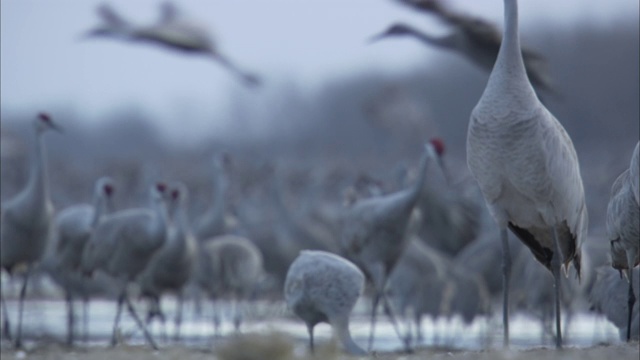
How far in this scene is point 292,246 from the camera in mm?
16109

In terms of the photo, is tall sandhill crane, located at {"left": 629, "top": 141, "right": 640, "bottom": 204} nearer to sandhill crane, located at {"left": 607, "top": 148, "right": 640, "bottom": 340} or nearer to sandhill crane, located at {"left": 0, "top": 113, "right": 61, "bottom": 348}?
sandhill crane, located at {"left": 607, "top": 148, "right": 640, "bottom": 340}

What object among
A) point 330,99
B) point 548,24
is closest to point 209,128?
point 330,99

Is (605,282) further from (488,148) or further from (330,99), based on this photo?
(330,99)

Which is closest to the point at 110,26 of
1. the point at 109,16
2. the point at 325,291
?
the point at 109,16

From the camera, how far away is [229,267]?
14766 millimetres

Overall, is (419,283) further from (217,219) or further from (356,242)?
(217,219)

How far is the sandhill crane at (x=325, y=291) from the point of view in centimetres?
829

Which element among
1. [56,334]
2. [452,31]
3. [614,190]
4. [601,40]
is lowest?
[56,334]

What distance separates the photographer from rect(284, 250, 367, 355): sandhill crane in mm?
8289

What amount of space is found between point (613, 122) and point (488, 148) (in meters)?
34.2

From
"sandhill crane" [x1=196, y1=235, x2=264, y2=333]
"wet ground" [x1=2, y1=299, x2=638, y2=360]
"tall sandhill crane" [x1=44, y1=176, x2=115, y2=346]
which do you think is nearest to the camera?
"wet ground" [x1=2, y1=299, x2=638, y2=360]

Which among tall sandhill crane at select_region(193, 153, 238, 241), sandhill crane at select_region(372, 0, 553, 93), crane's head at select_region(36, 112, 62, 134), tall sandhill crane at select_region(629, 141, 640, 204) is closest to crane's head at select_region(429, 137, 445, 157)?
sandhill crane at select_region(372, 0, 553, 93)

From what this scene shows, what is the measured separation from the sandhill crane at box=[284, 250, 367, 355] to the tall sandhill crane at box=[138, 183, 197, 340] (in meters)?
4.72

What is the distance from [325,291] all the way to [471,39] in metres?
2.77
